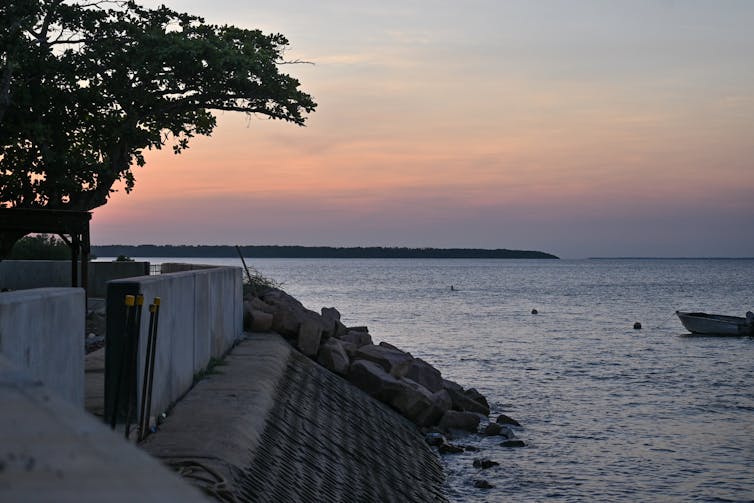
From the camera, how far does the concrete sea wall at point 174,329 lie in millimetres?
9688

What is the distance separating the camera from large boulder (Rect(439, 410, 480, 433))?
20.7 meters

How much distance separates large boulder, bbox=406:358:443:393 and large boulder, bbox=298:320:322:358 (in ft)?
9.49

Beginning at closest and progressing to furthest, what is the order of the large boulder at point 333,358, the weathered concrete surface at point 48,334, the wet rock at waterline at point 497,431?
1. the weathered concrete surface at point 48,334
2. the large boulder at point 333,358
3. the wet rock at waterline at point 497,431

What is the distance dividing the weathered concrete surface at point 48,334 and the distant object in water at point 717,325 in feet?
163

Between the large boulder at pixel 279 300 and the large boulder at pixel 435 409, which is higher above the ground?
the large boulder at pixel 279 300

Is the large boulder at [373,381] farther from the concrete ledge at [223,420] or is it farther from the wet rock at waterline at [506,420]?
the wet rock at waterline at [506,420]

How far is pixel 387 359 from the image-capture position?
849 inches

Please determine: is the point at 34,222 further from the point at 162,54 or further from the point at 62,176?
the point at 162,54

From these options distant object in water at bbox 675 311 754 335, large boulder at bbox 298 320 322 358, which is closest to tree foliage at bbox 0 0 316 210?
large boulder at bbox 298 320 322 358

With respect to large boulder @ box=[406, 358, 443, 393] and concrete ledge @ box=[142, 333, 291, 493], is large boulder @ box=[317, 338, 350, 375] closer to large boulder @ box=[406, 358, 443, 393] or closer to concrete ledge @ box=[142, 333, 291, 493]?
large boulder @ box=[406, 358, 443, 393]

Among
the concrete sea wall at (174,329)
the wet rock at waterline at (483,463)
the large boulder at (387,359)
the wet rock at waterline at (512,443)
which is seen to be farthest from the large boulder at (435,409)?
the concrete sea wall at (174,329)

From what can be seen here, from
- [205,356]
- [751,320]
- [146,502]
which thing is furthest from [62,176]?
[751,320]

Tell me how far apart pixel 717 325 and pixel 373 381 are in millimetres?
39444

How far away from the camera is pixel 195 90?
25500mm
